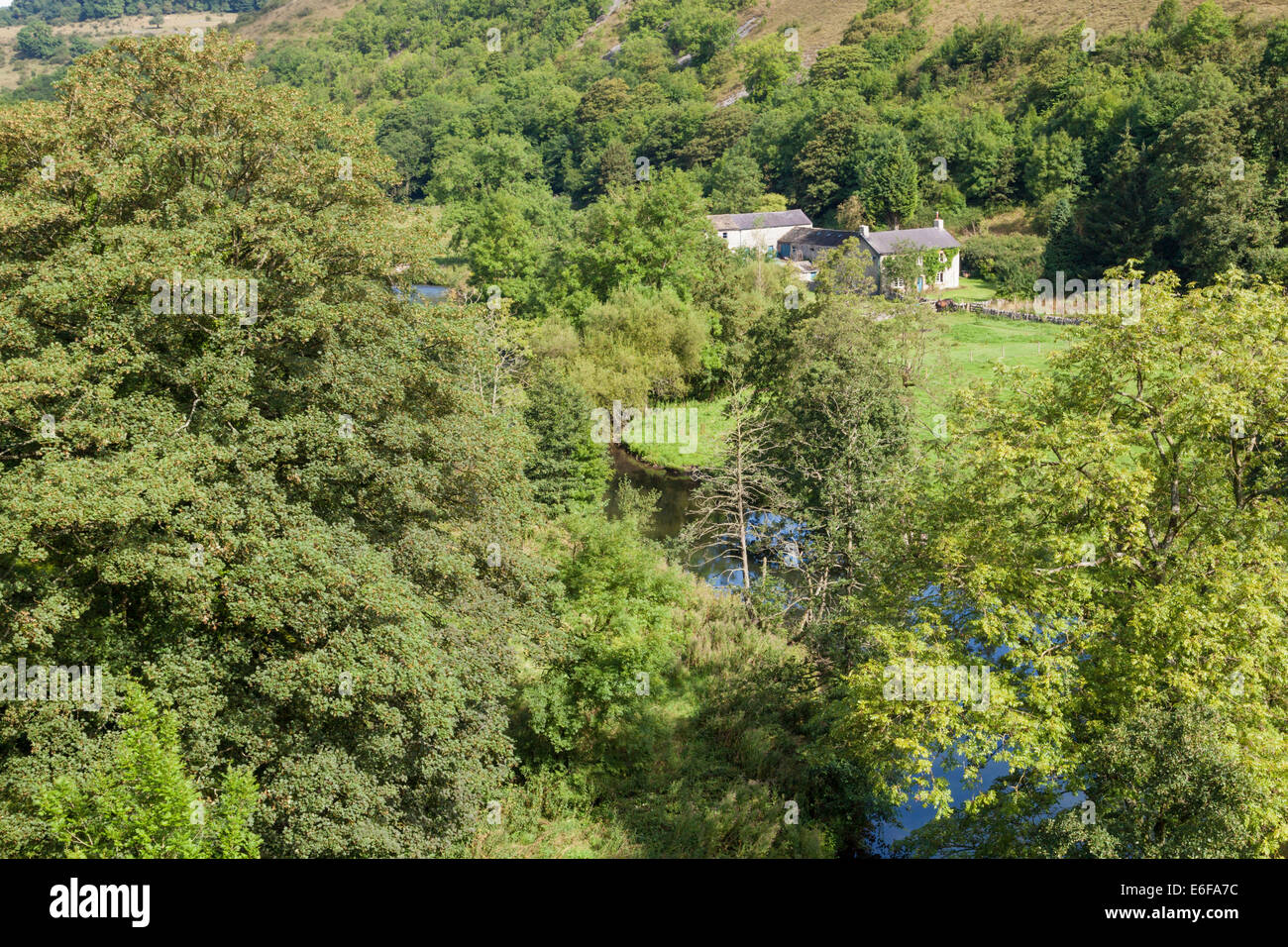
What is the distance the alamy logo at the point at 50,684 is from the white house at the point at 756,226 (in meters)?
86.3

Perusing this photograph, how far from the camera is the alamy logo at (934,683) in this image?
43.8ft

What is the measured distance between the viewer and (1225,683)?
12.8 m

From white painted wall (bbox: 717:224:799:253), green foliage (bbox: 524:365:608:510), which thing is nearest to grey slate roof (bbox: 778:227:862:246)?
white painted wall (bbox: 717:224:799:253)

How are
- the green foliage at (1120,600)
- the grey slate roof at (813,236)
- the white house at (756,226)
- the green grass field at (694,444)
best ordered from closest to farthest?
the green foliage at (1120,600)
the green grass field at (694,444)
the grey slate roof at (813,236)
the white house at (756,226)

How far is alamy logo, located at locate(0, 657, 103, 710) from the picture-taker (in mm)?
13711

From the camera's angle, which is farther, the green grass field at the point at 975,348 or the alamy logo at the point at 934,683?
the green grass field at the point at 975,348

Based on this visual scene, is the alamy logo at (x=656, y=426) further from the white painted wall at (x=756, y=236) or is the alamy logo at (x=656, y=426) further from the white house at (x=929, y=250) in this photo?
the white painted wall at (x=756, y=236)

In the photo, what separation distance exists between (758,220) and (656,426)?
51646 millimetres

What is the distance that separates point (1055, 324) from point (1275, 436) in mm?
49139

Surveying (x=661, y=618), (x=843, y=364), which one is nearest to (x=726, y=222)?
(x=843, y=364)

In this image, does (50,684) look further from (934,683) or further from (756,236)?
(756,236)
